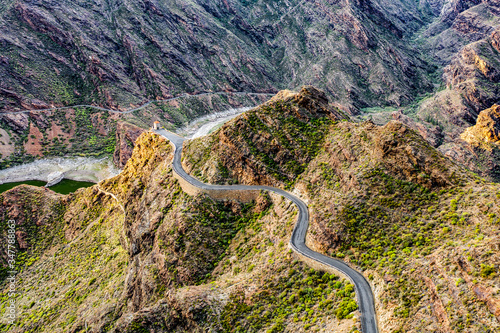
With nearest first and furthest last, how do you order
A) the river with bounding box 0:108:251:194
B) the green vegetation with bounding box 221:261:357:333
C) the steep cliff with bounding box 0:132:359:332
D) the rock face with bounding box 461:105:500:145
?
the green vegetation with bounding box 221:261:357:333, the steep cliff with bounding box 0:132:359:332, the rock face with bounding box 461:105:500:145, the river with bounding box 0:108:251:194

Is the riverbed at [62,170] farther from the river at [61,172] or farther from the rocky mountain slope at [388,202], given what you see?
the rocky mountain slope at [388,202]

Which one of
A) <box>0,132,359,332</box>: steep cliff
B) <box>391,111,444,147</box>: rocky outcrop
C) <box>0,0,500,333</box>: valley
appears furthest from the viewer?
<box>391,111,444,147</box>: rocky outcrop

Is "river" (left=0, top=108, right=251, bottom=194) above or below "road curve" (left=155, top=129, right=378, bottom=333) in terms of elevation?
below

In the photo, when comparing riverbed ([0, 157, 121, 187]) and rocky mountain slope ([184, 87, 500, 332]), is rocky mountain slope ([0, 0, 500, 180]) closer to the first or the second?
riverbed ([0, 157, 121, 187])

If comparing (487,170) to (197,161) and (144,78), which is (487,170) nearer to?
(197,161)

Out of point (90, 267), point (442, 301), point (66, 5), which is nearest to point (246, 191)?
point (442, 301)

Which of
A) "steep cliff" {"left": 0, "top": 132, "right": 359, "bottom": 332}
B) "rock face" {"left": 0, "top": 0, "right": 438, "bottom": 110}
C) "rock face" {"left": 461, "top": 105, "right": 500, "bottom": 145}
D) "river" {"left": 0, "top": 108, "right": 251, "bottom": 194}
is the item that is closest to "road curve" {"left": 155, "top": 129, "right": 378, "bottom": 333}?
"steep cliff" {"left": 0, "top": 132, "right": 359, "bottom": 332}

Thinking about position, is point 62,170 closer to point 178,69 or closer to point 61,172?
point 61,172
